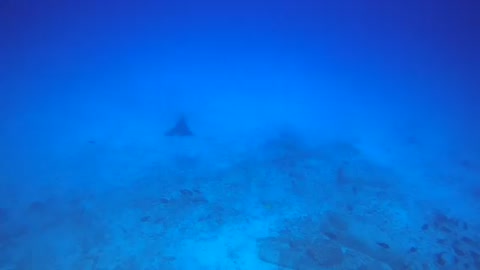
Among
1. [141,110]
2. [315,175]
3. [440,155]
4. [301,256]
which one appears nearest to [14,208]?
[301,256]

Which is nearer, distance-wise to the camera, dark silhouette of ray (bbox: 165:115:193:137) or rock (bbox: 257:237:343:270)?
rock (bbox: 257:237:343:270)

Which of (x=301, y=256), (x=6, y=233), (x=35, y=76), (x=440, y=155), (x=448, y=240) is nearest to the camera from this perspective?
(x=301, y=256)

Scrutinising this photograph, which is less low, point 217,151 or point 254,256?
point 217,151

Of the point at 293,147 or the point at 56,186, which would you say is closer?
the point at 56,186

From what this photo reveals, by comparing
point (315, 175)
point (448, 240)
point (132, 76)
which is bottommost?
point (448, 240)

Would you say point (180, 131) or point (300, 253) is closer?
point (300, 253)

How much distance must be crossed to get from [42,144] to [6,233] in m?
10.3

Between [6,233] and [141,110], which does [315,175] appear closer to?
[6,233]

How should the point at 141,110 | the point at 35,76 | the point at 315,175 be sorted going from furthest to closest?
the point at 35,76 < the point at 141,110 < the point at 315,175

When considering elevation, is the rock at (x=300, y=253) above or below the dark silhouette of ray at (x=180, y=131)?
below

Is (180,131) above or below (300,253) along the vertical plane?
above

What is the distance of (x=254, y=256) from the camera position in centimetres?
1175

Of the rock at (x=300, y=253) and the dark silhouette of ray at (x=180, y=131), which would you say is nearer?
the rock at (x=300, y=253)

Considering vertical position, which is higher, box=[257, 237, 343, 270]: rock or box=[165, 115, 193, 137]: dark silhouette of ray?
box=[165, 115, 193, 137]: dark silhouette of ray
